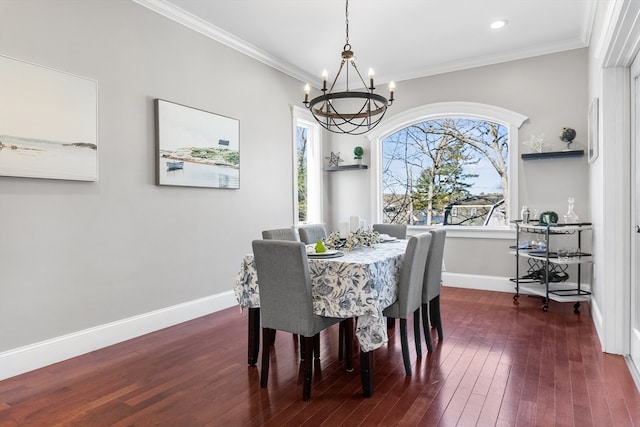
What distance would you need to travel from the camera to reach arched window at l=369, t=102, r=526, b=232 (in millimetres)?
5016

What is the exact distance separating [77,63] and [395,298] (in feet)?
9.56

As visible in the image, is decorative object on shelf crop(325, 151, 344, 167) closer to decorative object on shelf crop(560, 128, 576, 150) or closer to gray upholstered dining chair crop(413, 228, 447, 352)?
decorative object on shelf crop(560, 128, 576, 150)

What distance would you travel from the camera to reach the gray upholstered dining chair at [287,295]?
2291mm

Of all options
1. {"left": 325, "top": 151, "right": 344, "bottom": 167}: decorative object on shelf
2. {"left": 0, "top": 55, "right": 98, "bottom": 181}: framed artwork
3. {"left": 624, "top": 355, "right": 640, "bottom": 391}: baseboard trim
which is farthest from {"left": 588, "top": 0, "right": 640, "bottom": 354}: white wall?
{"left": 0, "top": 55, "right": 98, "bottom": 181}: framed artwork

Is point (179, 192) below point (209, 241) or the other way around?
the other way around

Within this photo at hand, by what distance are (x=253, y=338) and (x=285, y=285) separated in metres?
0.70

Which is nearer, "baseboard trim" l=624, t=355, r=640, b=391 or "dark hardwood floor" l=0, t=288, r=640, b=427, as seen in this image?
"dark hardwood floor" l=0, t=288, r=640, b=427

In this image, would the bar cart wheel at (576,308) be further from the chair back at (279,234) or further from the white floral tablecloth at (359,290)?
the chair back at (279,234)

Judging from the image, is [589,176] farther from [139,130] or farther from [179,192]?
[139,130]

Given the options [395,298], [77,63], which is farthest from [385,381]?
[77,63]

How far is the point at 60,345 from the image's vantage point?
9.45ft

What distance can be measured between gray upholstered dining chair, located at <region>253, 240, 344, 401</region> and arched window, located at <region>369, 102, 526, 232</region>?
11.5 feet

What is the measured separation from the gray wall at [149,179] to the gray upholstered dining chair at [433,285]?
2.06m

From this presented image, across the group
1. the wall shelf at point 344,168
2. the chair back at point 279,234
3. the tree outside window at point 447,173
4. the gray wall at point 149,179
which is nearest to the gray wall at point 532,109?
the gray wall at point 149,179
